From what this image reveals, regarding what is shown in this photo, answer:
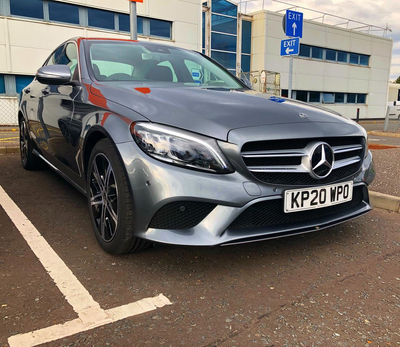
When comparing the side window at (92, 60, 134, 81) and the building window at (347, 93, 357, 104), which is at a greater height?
the side window at (92, 60, 134, 81)

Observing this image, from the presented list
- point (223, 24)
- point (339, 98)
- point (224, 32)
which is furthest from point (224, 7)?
point (339, 98)

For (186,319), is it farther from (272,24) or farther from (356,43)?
(356,43)

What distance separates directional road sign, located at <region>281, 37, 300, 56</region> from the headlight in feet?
21.3

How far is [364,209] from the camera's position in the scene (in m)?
2.65

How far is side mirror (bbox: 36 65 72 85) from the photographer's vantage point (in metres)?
3.04

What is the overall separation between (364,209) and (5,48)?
16.4 meters

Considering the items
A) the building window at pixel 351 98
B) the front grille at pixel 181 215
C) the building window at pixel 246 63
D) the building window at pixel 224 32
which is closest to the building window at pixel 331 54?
the building window at pixel 351 98

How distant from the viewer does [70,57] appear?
354 cm

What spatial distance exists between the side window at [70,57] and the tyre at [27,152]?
1238 mm

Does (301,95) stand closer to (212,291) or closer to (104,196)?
(104,196)

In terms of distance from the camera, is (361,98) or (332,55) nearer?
(332,55)

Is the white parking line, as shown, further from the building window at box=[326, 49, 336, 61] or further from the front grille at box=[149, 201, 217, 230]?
the building window at box=[326, 49, 336, 61]

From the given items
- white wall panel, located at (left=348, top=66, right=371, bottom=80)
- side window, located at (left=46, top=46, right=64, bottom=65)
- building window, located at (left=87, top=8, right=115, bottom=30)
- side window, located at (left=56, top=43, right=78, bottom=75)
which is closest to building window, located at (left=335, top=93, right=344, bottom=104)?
white wall panel, located at (left=348, top=66, right=371, bottom=80)

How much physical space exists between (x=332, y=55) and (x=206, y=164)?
29142 mm
